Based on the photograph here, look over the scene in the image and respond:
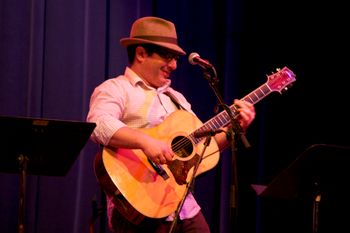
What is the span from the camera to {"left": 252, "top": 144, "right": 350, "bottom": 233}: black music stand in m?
2.88

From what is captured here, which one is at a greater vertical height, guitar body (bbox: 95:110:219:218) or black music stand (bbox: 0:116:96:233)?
black music stand (bbox: 0:116:96:233)

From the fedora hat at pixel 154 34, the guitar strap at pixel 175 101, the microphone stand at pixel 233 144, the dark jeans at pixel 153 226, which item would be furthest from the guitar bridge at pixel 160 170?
Result: the fedora hat at pixel 154 34

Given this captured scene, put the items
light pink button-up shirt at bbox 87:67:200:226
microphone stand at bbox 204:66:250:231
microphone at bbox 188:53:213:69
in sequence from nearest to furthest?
microphone stand at bbox 204:66:250:231
microphone at bbox 188:53:213:69
light pink button-up shirt at bbox 87:67:200:226

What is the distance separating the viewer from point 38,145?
281 cm

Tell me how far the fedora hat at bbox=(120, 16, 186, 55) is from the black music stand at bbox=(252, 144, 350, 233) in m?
1.21

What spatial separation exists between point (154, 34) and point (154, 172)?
3.28ft

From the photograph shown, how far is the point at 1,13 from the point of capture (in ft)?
13.6

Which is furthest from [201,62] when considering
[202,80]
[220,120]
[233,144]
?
[202,80]

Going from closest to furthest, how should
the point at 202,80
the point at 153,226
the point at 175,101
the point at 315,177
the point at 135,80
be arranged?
the point at 315,177 → the point at 153,226 → the point at 135,80 → the point at 175,101 → the point at 202,80

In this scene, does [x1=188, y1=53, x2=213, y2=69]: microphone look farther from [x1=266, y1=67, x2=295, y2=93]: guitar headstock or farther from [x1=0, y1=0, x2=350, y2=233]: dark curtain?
[x1=0, y1=0, x2=350, y2=233]: dark curtain

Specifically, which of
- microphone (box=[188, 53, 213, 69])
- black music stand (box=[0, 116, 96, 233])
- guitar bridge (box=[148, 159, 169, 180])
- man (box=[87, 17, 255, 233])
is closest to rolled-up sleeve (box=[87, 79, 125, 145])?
man (box=[87, 17, 255, 233])

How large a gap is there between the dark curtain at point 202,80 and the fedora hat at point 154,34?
83 centimetres

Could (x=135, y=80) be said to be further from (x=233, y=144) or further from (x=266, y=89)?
(x=233, y=144)

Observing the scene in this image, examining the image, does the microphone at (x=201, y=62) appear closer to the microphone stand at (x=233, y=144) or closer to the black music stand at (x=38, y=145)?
the microphone stand at (x=233, y=144)
